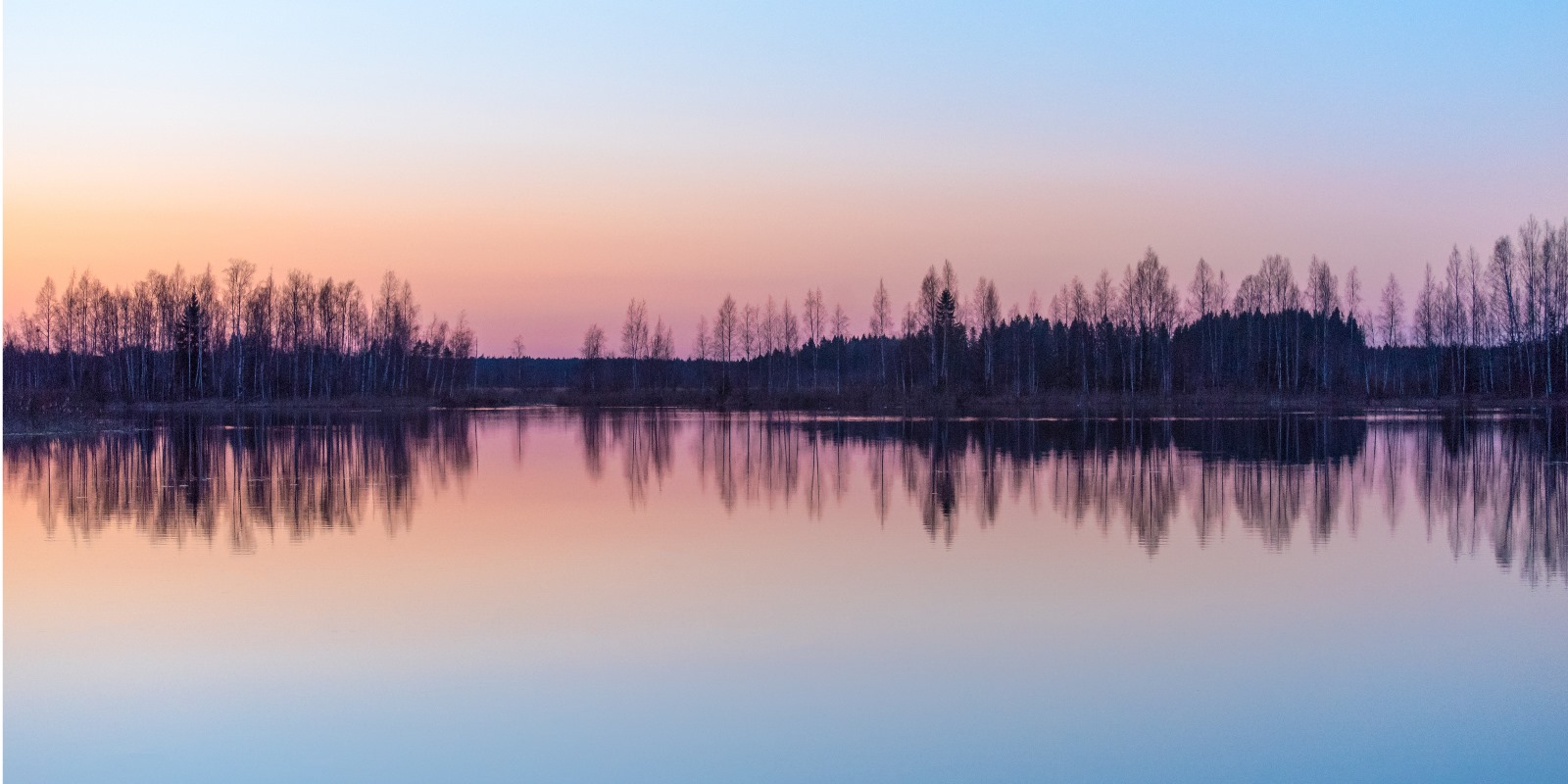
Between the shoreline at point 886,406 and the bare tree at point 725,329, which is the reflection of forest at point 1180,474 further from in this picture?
the bare tree at point 725,329

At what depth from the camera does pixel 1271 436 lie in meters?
31.8

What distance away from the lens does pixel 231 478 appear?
21172 mm

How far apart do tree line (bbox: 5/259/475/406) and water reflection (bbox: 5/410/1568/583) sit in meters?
39.6

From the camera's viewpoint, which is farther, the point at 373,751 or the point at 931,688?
the point at 931,688

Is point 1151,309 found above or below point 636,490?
above

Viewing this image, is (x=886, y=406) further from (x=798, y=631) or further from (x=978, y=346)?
(x=798, y=631)

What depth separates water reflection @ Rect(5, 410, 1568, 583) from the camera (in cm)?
1451

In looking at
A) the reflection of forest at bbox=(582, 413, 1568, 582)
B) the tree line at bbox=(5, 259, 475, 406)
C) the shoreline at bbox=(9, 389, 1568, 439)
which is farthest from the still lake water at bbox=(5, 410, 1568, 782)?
the tree line at bbox=(5, 259, 475, 406)

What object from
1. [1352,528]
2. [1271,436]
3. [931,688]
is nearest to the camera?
[931,688]

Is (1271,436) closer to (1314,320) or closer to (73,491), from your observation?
(73,491)

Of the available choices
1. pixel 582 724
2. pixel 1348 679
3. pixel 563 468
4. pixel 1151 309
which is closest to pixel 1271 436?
pixel 563 468

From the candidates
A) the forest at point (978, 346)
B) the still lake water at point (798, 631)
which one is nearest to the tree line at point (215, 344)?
the forest at point (978, 346)

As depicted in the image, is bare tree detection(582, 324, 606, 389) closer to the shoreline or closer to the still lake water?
the shoreline

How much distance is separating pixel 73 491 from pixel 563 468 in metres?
8.20
